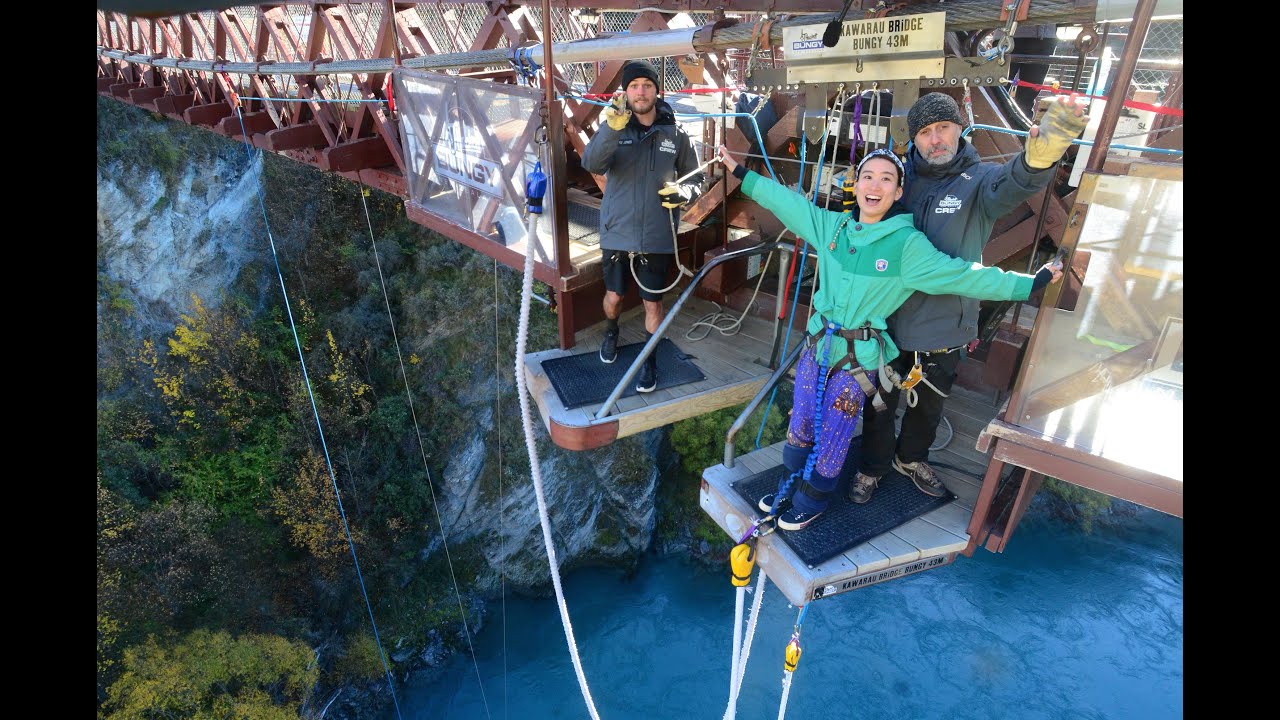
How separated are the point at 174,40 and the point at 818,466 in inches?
415

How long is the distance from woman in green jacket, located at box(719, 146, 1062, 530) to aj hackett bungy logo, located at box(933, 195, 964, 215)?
142mm

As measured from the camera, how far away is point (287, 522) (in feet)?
48.6

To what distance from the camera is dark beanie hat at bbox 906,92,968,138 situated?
2.77m

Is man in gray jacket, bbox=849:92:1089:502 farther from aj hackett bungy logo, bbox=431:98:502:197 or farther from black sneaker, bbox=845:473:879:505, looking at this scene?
aj hackett bungy logo, bbox=431:98:502:197

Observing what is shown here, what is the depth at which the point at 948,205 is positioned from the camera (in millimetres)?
2850

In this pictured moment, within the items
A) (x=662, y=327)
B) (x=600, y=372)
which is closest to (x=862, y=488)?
(x=662, y=327)

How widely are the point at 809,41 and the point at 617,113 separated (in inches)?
42.8

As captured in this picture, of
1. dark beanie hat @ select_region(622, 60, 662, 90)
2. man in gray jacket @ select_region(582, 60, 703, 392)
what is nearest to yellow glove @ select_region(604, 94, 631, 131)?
man in gray jacket @ select_region(582, 60, 703, 392)

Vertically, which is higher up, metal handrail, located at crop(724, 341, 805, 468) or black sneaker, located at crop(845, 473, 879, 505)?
metal handrail, located at crop(724, 341, 805, 468)

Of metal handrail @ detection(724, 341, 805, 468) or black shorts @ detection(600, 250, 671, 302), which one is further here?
black shorts @ detection(600, 250, 671, 302)

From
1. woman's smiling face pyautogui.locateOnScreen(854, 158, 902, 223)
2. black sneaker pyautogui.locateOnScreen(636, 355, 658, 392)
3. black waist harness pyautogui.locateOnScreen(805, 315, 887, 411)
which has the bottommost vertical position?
black sneaker pyautogui.locateOnScreen(636, 355, 658, 392)

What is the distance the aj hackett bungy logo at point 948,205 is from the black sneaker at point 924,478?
56.2 inches

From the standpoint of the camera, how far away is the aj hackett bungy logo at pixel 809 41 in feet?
10.2
